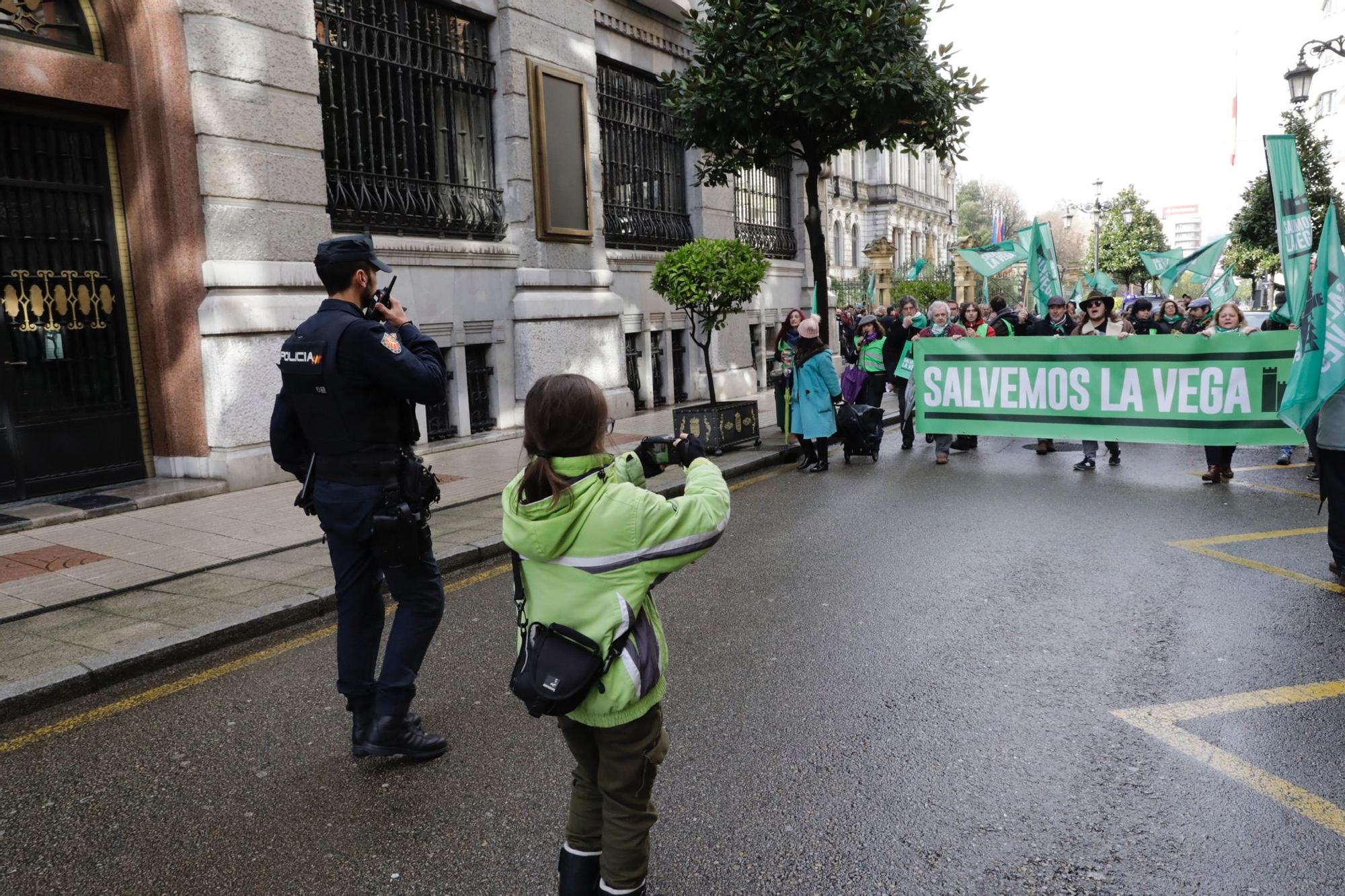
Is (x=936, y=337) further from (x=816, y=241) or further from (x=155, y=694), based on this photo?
(x=155, y=694)

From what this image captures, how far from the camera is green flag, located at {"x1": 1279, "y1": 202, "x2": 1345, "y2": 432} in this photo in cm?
579

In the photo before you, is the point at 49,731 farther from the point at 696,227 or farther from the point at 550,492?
the point at 696,227

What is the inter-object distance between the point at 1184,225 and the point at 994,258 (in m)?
125

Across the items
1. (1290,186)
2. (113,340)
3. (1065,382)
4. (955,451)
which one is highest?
(1290,186)

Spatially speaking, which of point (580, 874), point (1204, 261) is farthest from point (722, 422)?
point (1204, 261)

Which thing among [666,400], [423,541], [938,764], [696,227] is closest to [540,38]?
→ [696,227]

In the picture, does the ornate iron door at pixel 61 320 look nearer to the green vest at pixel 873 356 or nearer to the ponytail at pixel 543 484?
the ponytail at pixel 543 484

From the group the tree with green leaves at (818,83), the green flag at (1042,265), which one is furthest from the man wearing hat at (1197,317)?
the tree with green leaves at (818,83)

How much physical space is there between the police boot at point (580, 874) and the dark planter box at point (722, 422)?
26.4 ft

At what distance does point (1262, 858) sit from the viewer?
115 inches

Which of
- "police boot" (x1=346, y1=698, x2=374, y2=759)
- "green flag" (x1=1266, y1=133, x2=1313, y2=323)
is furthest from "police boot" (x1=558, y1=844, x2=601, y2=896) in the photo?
"green flag" (x1=1266, y1=133, x2=1313, y2=323)

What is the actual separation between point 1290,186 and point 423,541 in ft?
20.0

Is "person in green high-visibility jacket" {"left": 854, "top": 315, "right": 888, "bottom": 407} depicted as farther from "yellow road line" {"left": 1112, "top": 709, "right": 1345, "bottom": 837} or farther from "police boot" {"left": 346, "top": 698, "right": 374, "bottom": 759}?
"police boot" {"left": 346, "top": 698, "right": 374, "bottom": 759}

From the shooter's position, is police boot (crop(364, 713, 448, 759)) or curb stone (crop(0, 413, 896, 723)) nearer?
police boot (crop(364, 713, 448, 759))
